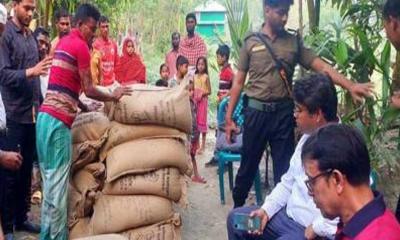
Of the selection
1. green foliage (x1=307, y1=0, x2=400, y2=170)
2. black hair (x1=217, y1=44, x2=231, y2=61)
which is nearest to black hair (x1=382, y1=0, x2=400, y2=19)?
green foliage (x1=307, y1=0, x2=400, y2=170)

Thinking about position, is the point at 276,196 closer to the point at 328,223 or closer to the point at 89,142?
the point at 328,223

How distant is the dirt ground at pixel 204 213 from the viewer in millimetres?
4703

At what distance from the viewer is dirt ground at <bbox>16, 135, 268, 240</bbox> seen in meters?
4.70

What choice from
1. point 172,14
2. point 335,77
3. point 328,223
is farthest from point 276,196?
point 172,14

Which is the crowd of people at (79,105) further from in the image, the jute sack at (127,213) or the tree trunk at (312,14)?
the tree trunk at (312,14)

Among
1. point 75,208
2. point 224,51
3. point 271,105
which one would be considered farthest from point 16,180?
point 224,51

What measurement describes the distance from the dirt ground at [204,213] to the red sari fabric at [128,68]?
1.81 m

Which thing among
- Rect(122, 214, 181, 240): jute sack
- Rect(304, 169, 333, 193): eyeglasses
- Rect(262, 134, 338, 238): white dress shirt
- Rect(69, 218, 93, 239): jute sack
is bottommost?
Rect(69, 218, 93, 239): jute sack

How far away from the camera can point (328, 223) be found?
2.56 meters

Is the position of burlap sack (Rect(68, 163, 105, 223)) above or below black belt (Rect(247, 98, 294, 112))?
below

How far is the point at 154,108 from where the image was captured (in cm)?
411

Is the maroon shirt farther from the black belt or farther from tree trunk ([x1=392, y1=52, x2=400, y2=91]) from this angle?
tree trunk ([x1=392, y1=52, x2=400, y2=91])

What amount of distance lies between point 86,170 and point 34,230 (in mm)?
687

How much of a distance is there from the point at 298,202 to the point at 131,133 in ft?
5.09
